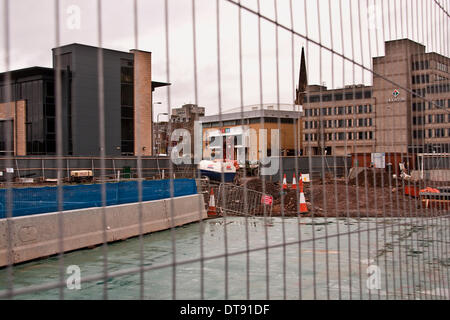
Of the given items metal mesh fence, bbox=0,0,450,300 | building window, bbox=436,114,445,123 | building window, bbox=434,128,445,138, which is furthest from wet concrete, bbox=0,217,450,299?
building window, bbox=436,114,445,123

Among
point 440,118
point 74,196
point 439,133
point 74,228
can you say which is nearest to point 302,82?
point 439,133

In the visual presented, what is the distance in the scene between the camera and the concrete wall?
31.8 feet

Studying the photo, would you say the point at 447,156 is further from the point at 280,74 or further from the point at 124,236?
the point at 124,236

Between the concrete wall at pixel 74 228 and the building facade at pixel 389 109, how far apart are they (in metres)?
3.58

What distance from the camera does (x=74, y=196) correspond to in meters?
11.5

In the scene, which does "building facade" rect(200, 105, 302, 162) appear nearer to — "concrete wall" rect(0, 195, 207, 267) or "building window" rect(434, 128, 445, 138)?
"concrete wall" rect(0, 195, 207, 267)

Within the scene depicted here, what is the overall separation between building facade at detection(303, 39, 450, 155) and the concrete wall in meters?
3.58

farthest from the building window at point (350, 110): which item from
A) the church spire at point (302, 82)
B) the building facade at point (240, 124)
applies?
the building facade at point (240, 124)

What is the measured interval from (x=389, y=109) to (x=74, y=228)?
7.89m

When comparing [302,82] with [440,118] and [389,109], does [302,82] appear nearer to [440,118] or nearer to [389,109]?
[389,109]

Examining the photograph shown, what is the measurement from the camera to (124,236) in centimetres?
1258

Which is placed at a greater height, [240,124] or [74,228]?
[240,124]

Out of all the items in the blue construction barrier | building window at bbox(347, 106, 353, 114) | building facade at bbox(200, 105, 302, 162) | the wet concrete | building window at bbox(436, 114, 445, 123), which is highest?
building window at bbox(436, 114, 445, 123)
